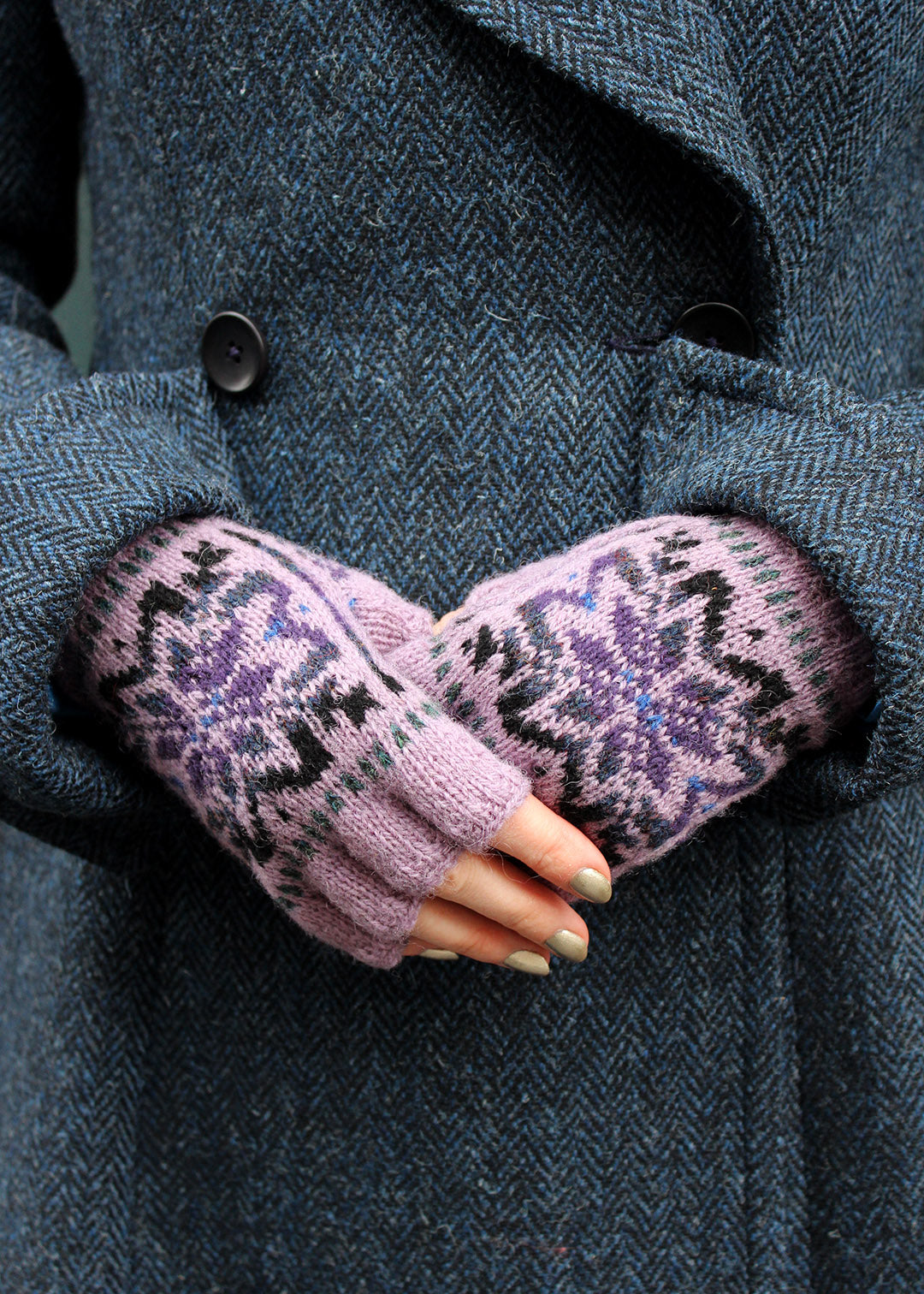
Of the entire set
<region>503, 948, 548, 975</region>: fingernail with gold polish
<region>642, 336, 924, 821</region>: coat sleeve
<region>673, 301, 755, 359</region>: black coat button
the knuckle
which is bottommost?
<region>503, 948, 548, 975</region>: fingernail with gold polish

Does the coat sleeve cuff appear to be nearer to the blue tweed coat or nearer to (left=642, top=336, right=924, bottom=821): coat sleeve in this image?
the blue tweed coat

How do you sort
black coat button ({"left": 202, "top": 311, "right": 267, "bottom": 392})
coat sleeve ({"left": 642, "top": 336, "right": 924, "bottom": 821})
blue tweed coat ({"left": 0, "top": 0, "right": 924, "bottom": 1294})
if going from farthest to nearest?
1. black coat button ({"left": 202, "top": 311, "right": 267, "bottom": 392})
2. blue tweed coat ({"left": 0, "top": 0, "right": 924, "bottom": 1294})
3. coat sleeve ({"left": 642, "top": 336, "right": 924, "bottom": 821})

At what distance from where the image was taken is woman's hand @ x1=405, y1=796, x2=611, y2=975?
59 centimetres

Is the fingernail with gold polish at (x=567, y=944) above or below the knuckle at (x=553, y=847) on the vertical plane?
below

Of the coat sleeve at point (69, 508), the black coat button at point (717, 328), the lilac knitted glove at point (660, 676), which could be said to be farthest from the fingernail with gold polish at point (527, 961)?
the black coat button at point (717, 328)

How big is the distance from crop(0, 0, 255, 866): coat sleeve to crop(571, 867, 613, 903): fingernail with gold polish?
0.35 metres

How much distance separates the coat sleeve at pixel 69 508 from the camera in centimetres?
60

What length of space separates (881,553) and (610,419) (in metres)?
0.26

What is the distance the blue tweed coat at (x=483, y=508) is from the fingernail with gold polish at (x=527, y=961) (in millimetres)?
109

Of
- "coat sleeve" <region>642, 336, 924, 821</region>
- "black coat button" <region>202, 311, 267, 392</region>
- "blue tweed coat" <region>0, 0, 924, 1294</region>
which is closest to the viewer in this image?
"coat sleeve" <region>642, 336, 924, 821</region>

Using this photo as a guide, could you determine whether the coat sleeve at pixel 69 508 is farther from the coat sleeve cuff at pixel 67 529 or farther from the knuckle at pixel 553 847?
the knuckle at pixel 553 847

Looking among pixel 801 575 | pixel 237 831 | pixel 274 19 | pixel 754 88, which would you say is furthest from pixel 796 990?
pixel 274 19

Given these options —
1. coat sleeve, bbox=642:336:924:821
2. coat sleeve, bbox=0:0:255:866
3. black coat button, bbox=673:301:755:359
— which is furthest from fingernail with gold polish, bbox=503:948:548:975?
black coat button, bbox=673:301:755:359

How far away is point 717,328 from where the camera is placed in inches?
29.3
